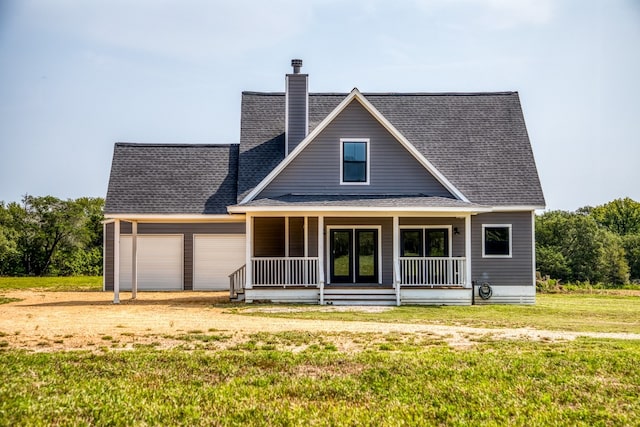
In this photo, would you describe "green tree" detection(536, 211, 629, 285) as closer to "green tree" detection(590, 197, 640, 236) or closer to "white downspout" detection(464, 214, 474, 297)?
"white downspout" detection(464, 214, 474, 297)

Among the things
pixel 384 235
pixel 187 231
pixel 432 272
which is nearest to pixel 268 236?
pixel 384 235

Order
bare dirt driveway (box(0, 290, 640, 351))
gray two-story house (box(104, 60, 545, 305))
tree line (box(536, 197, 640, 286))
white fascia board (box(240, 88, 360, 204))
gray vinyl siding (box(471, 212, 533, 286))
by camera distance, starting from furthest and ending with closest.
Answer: tree line (box(536, 197, 640, 286)), gray vinyl siding (box(471, 212, 533, 286)), white fascia board (box(240, 88, 360, 204)), gray two-story house (box(104, 60, 545, 305)), bare dirt driveway (box(0, 290, 640, 351))

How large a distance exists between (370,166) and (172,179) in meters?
7.72

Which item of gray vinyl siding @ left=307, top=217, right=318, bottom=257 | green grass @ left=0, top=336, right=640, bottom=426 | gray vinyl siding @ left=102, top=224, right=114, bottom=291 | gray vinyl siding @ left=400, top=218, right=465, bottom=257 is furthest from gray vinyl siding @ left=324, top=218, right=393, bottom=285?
green grass @ left=0, top=336, right=640, bottom=426

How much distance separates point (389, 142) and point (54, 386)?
16.3 metres

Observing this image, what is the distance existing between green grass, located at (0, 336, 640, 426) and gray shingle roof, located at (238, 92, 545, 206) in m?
13.2

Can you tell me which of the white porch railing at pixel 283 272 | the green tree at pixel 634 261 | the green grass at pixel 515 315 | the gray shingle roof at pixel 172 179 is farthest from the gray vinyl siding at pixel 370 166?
the green tree at pixel 634 261

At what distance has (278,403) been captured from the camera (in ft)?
26.3

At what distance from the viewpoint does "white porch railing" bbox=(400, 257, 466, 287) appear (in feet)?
72.3

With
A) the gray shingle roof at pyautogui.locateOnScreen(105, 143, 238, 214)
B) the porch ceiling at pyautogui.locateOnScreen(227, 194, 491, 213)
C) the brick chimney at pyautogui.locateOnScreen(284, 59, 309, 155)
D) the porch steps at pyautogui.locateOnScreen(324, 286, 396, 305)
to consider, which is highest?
the brick chimney at pyautogui.locateOnScreen(284, 59, 309, 155)

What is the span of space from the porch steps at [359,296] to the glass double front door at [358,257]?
6.11 feet

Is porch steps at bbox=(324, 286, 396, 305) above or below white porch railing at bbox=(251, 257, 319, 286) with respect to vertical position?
below

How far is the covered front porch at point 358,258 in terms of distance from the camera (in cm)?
2139

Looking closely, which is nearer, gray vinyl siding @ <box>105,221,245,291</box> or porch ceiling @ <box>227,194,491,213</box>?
porch ceiling @ <box>227,194,491,213</box>
